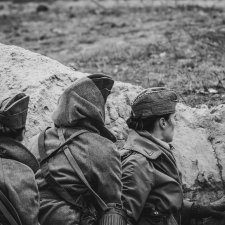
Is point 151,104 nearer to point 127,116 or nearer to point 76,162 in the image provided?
point 76,162

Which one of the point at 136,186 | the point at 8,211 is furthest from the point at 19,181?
the point at 136,186

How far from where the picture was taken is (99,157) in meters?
3.74

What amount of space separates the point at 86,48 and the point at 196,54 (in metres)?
2.57

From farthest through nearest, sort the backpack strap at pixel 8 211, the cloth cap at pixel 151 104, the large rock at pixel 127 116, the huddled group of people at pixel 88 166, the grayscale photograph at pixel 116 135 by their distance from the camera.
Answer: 1. the large rock at pixel 127 116
2. the cloth cap at pixel 151 104
3. the grayscale photograph at pixel 116 135
4. the huddled group of people at pixel 88 166
5. the backpack strap at pixel 8 211

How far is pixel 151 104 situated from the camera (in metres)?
4.24

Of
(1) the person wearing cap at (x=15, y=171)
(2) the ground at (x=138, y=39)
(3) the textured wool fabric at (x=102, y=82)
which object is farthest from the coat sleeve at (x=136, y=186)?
(2) the ground at (x=138, y=39)

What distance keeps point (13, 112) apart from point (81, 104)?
1.77 feet

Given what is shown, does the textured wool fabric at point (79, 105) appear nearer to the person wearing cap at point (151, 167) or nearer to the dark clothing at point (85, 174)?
the dark clothing at point (85, 174)

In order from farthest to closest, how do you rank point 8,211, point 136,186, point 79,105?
point 136,186 → point 79,105 → point 8,211

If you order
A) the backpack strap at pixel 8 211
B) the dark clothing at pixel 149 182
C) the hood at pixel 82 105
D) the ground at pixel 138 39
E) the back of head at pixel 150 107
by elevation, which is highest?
the hood at pixel 82 105

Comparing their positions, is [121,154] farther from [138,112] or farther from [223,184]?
[223,184]

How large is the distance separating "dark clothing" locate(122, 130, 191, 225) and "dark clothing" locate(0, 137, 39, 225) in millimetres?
818

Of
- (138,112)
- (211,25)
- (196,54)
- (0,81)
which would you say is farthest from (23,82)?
(211,25)

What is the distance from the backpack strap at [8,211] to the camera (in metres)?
3.33
